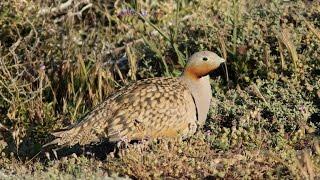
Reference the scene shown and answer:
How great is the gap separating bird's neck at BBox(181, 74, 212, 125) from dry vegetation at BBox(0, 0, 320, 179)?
179mm

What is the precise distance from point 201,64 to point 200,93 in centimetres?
26

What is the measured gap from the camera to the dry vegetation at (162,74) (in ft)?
18.2

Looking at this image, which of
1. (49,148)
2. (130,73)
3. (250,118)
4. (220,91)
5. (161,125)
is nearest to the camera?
(161,125)

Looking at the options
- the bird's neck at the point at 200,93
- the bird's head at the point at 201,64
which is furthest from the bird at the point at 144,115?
the bird's head at the point at 201,64

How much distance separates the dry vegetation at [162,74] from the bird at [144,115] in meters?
0.17

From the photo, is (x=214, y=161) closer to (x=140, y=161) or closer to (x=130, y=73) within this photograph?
(x=140, y=161)

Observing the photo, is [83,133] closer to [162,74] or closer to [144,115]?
[144,115]

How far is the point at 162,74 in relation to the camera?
8195mm

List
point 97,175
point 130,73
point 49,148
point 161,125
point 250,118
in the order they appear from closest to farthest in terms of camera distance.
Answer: point 97,175 < point 161,125 < point 250,118 < point 49,148 < point 130,73

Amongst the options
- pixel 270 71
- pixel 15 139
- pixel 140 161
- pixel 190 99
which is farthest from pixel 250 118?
pixel 15 139

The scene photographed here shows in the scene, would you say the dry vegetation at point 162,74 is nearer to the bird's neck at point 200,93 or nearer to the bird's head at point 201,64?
the bird's neck at point 200,93

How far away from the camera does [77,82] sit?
8234 millimetres

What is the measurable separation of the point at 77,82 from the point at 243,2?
6.84 ft

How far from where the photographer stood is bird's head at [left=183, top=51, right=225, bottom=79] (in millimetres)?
6516
